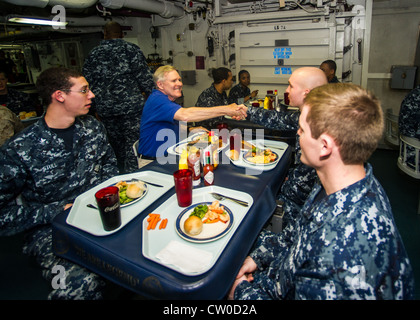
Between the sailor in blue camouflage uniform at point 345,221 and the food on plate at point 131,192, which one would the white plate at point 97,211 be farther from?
the sailor in blue camouflage uniform at point 345,221

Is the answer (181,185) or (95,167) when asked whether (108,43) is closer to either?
(95,167)

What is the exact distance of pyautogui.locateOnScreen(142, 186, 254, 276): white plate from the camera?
1.17m

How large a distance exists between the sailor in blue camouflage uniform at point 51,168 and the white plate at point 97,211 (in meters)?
0.17

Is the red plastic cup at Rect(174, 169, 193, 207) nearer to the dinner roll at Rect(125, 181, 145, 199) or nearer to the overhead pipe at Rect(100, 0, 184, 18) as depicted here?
the dinner roll at Rect(125, 181, 145, 199)

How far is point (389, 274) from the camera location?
92 cm

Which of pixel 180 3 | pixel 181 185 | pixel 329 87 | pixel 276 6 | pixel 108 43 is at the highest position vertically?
pixel 180 3

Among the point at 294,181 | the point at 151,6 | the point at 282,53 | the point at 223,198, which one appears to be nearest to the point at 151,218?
the point at 223,198

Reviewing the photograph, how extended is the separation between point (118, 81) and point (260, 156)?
9.09ft

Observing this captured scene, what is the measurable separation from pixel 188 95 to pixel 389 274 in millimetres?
6855

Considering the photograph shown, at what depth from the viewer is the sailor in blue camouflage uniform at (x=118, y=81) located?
368 cm

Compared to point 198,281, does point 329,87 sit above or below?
above

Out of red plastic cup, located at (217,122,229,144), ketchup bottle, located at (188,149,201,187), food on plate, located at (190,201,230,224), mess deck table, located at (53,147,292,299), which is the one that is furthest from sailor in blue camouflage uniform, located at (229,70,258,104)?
food on plate, located at (190,201,230,224)
